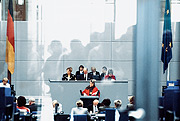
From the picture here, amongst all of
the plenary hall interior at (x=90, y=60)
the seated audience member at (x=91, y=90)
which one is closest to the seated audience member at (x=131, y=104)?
the plenary hall interior at (x=90, y=60)

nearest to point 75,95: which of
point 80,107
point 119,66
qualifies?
point 80,107

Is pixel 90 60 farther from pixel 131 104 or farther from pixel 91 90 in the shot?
pixel 131 104

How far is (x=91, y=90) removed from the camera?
6.03 m

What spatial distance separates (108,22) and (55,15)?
1548mm

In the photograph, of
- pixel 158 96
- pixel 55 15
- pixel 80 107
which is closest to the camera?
pixel 158 96

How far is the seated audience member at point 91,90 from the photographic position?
5.63m

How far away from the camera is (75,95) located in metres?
6.20

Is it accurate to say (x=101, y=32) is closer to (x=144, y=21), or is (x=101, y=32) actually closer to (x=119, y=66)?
(x=119, y=66)

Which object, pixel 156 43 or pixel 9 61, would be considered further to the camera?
pixel 9 61

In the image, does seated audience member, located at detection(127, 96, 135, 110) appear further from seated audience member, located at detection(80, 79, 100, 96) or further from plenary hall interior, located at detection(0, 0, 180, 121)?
seated audience member, located at detection(80, 79, 100, 96)

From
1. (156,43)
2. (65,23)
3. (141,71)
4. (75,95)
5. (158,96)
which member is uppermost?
(65,23)

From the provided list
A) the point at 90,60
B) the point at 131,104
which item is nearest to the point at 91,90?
the point at 90,60

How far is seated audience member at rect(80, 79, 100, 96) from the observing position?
18.5 feet

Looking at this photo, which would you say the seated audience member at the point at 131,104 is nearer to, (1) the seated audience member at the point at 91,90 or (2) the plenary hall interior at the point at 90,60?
(2) the plenary hall interior at the point at 90,60
